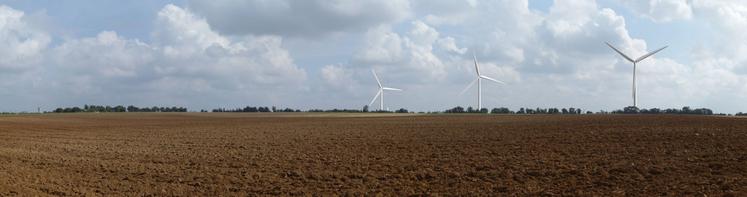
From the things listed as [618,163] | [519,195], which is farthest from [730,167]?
[519,195]

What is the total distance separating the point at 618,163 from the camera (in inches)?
774

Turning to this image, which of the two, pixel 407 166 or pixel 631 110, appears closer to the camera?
pixel 407 166

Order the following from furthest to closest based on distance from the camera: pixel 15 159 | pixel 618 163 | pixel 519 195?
pixel 15 159
pixel 618 163
pixel 519 195

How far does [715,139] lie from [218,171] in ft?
56.0

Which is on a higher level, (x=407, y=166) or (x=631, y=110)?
(x=631, y=110)

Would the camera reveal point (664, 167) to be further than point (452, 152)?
No

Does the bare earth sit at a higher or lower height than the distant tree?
lower

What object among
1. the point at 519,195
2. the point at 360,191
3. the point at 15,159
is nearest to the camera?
the point at 519,195

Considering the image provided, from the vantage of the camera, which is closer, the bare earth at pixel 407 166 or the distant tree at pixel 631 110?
the bare earth at pixel 407 166

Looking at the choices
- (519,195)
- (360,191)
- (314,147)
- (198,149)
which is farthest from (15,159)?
(519,195)

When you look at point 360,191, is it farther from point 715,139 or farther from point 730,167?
point 715,139

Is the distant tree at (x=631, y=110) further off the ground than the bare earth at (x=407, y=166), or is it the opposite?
the distant tree at (x=631, y=110)

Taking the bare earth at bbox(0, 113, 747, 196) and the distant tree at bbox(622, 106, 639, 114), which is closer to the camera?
the bare earth at bbox(0, 113, 747, 196)

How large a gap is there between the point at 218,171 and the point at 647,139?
15.9 metres
